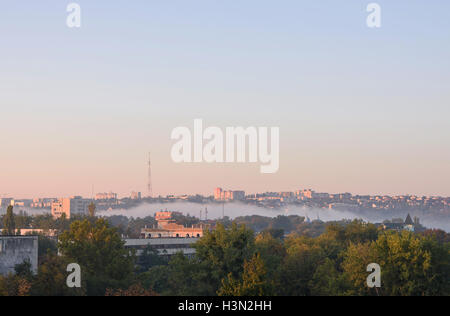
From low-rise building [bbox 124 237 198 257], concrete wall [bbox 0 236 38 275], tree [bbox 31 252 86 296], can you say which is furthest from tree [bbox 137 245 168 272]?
tree [bbox 31 252 86 296]

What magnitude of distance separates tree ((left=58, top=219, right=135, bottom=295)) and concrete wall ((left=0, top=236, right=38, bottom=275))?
3.23m

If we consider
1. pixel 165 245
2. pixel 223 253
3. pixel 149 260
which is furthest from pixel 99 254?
pixel 165 245

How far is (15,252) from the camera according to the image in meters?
68.1

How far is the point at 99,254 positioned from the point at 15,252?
323 inches

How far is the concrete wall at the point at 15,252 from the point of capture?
67.1 m

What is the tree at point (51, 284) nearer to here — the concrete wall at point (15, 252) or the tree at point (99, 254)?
the tree at point (99, 254)

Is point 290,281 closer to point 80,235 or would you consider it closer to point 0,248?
point 80,235

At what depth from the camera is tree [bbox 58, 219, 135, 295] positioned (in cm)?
6812

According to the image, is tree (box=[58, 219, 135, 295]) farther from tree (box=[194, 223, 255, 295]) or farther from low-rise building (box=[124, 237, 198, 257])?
low-rise building (box=[124, 237, 198, 257])

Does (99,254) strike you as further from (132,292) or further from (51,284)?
(51,284)

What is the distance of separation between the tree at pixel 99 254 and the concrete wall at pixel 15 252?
127 inches

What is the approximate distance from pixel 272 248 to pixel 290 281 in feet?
111
